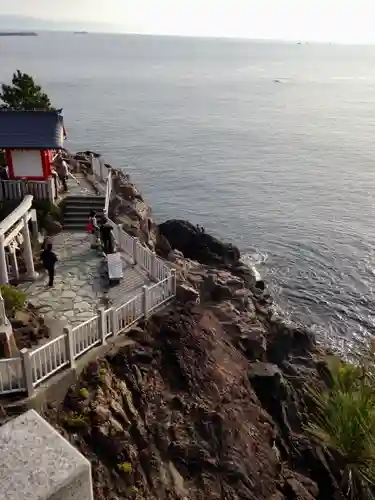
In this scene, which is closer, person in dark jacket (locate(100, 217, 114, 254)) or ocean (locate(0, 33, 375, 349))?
person in dark jacket (locate(100, 217, 114, 254))

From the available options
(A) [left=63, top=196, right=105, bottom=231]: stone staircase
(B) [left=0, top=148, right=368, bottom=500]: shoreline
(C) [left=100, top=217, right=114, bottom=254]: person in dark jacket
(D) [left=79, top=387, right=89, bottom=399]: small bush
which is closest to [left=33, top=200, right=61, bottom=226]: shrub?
(A) [left=63, top=196, right=105, bottom=231]: stone staircase

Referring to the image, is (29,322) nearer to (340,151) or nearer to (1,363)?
(1,363)

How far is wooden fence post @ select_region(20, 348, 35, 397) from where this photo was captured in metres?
11.5

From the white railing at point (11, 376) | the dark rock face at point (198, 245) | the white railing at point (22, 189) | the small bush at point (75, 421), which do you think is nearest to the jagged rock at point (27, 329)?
the white railing at point (11, 376)

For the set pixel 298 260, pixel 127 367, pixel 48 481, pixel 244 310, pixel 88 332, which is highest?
pixel 48 481

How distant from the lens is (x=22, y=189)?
21391 millimetres

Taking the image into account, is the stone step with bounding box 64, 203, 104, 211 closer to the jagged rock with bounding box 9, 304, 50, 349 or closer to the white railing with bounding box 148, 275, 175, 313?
the white railing with bounding box 148, 275, 175, 313

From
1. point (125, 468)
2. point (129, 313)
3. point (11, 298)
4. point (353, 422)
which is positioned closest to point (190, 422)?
point (125, 468)

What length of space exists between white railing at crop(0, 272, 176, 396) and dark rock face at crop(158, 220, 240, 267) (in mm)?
15024

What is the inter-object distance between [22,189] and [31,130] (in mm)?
2576

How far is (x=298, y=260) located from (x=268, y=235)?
4.95 meters

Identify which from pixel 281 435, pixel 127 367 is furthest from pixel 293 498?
pixel 127 367

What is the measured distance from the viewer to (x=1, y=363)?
1148 cm

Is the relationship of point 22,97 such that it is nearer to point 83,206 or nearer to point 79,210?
point 83,206
